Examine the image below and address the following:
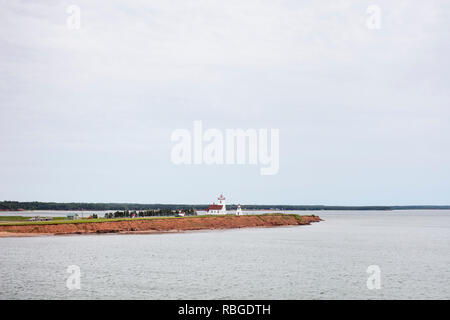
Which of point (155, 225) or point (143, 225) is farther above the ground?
point (143, 225)

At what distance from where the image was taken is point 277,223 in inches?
6900

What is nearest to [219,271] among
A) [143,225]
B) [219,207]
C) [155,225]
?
[143,225]

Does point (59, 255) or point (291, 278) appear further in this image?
point (59, 255)

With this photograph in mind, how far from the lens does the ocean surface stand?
44.3m

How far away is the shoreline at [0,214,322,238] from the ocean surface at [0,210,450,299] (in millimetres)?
19553

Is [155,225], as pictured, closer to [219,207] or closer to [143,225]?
[143,225]

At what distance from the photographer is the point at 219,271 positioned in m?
57.3

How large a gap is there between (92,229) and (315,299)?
86.1 meters

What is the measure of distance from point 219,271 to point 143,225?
73155mm

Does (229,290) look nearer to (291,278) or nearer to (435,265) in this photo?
A: (291,278)

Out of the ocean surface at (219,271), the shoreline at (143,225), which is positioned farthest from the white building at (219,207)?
the ocean surface at (219,271)

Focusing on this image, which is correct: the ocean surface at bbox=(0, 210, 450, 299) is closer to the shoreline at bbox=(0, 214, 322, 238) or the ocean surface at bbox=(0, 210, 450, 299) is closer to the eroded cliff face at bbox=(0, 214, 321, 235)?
the shoreline at bbox=(0, 214, 322, 238)

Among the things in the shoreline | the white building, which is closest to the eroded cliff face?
the shoreline

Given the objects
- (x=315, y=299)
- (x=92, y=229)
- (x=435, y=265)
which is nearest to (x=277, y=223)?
(x=92, y=229)
